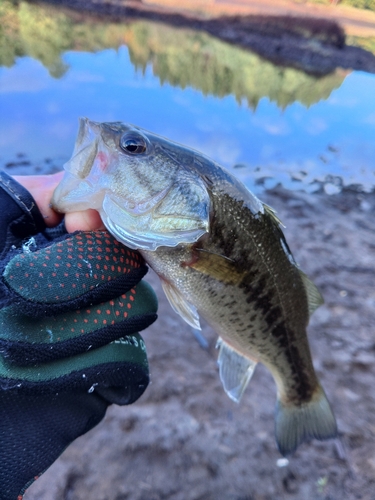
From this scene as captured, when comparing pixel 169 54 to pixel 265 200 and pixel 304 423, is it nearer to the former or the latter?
pixel 265 200

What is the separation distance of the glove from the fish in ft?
0.53

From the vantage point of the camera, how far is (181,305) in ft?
6.13

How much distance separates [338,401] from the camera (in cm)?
353

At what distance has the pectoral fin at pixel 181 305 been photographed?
185 cm

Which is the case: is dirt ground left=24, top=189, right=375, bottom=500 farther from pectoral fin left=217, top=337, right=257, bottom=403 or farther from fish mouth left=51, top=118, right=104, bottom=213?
fish mouth left=51, top=118, right=104, bottom=213

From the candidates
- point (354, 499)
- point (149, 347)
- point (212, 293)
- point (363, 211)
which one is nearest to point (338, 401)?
point (354, 499)

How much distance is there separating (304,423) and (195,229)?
1694 mm

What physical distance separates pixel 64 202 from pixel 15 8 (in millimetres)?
24307

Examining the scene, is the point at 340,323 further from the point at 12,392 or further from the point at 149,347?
the point at 12,392

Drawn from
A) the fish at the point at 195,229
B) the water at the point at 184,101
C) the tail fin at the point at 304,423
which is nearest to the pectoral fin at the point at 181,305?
the fish at the point at 195,229

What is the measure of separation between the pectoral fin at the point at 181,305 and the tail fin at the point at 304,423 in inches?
45.6

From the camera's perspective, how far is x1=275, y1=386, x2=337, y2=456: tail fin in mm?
2451

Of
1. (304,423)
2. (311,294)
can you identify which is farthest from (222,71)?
(304,423)

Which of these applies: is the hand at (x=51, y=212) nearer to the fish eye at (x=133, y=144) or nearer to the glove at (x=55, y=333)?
the glove at (x=55, y=333)
